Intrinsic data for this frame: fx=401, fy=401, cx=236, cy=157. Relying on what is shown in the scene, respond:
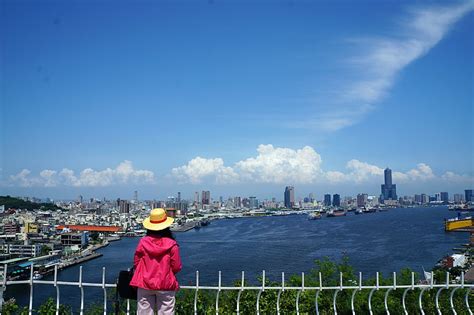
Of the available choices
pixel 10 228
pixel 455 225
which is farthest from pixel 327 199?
pixel 10 228

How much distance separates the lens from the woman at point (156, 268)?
5.14 ft

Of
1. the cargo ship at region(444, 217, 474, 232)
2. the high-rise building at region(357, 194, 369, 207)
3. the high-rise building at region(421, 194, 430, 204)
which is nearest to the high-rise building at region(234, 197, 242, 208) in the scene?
the high-rise building at region(357, 194, 369, 207)

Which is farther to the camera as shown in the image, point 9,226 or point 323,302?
point 9,226

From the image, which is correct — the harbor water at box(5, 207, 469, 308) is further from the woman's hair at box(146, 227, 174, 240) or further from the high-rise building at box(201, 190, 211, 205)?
the high-rise building at box(201, 190, 211, 205)

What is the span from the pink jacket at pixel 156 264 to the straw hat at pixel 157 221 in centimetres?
4

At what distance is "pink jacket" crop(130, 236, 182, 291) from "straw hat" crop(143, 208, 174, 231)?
0.14 ft

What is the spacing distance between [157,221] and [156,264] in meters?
0.17

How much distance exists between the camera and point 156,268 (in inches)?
61.7

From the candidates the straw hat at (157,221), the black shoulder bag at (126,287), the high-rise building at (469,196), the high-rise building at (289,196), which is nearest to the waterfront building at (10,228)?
the black shoulder bag at (126,287)

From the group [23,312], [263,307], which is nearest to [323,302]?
[263,307]

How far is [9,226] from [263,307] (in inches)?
1577

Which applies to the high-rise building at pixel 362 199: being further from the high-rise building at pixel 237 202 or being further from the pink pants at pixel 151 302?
the pink pants at pixel 151 302

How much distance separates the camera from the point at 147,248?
62.2 inches

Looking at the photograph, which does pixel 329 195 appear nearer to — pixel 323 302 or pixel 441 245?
pixel 441 245
